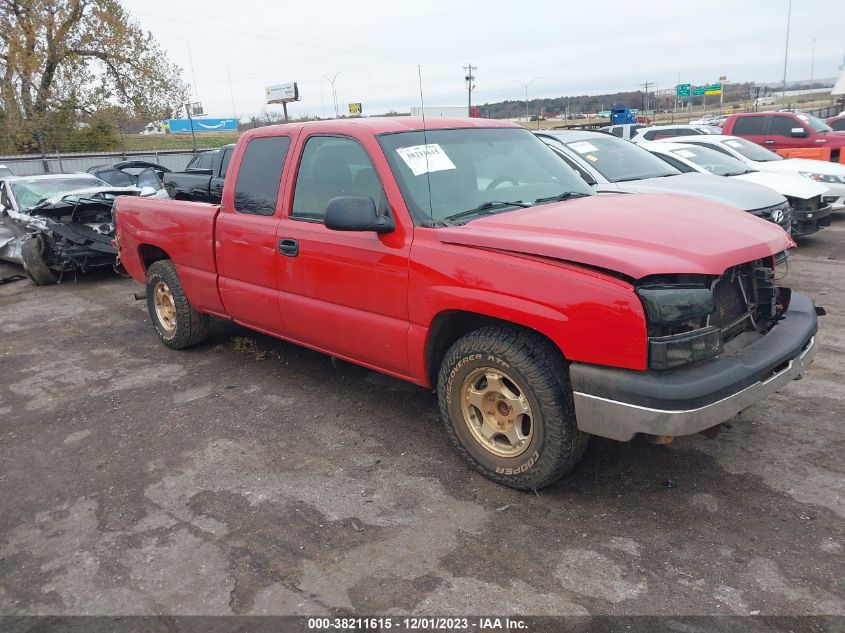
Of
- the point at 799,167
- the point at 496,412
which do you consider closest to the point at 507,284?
the point at 496,412

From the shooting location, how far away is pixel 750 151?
11.1m

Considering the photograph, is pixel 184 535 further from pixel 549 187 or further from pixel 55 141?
pixel 55 141

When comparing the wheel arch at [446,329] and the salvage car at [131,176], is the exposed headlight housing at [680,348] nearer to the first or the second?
the wheel arch at [446,329]

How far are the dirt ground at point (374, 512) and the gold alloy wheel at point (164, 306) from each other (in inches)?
43.3

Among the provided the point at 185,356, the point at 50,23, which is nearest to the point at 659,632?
the point at 185,356

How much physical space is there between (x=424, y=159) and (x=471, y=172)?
0.30m

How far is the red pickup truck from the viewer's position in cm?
292

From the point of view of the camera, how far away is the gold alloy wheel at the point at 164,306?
244 inches

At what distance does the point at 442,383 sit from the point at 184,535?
1531 millimetres

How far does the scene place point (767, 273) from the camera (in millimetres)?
3525

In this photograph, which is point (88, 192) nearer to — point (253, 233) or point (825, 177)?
point (253, 233)

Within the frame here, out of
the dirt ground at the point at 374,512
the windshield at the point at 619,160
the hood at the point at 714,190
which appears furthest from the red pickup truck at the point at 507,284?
the windshield at the point at 619,160

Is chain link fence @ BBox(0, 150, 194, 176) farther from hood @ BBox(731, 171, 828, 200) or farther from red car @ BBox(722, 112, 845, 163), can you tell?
hood @ BBox(731, 171, 828, 200)

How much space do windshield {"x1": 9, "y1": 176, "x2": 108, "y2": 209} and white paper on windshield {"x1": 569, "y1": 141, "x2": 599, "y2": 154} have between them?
Answer: 25.5 ft
